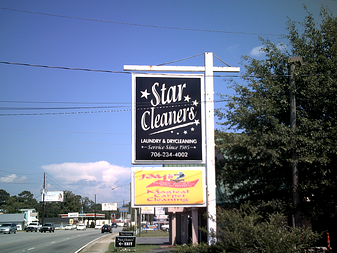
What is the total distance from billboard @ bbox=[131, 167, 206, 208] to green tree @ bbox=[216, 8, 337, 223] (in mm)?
2724

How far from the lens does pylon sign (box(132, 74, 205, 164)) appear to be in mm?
11656

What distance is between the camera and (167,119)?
1185 cm

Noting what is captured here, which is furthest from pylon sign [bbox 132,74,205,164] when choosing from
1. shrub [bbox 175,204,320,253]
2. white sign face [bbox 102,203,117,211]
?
white sign face [bbox 102,203,117,211]

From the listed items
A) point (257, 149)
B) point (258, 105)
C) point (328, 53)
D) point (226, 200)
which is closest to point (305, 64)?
point (328, 53)

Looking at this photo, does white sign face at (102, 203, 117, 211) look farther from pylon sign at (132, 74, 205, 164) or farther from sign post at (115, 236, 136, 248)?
pylon sign at (132, 74, 205, 164)

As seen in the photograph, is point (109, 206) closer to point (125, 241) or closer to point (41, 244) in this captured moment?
point (41, 244)

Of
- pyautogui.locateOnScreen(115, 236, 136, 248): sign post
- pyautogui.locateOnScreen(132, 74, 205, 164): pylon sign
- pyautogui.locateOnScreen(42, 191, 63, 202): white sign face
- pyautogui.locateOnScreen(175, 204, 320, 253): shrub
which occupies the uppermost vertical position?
pyautogui.locateOnScreen(132, 74, 205, 164): pylon sign

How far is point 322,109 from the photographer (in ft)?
44.6

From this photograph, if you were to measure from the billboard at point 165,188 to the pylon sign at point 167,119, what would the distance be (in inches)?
16.1

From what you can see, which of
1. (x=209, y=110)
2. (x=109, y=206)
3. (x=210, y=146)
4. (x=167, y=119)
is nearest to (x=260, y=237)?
(x=210, y=146)

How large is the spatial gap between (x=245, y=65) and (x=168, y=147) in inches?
270

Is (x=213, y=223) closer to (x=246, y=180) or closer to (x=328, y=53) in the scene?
(x=246, y=180)

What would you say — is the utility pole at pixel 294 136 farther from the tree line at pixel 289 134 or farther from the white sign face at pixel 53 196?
the white sign face at pixel 53 196

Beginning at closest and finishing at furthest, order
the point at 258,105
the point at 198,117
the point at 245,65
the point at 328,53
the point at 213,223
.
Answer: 1. the point at 213,223
2. the point at 198,117
3. the point at 258,105
4. the point at 328,53
5. the point at 245,65
